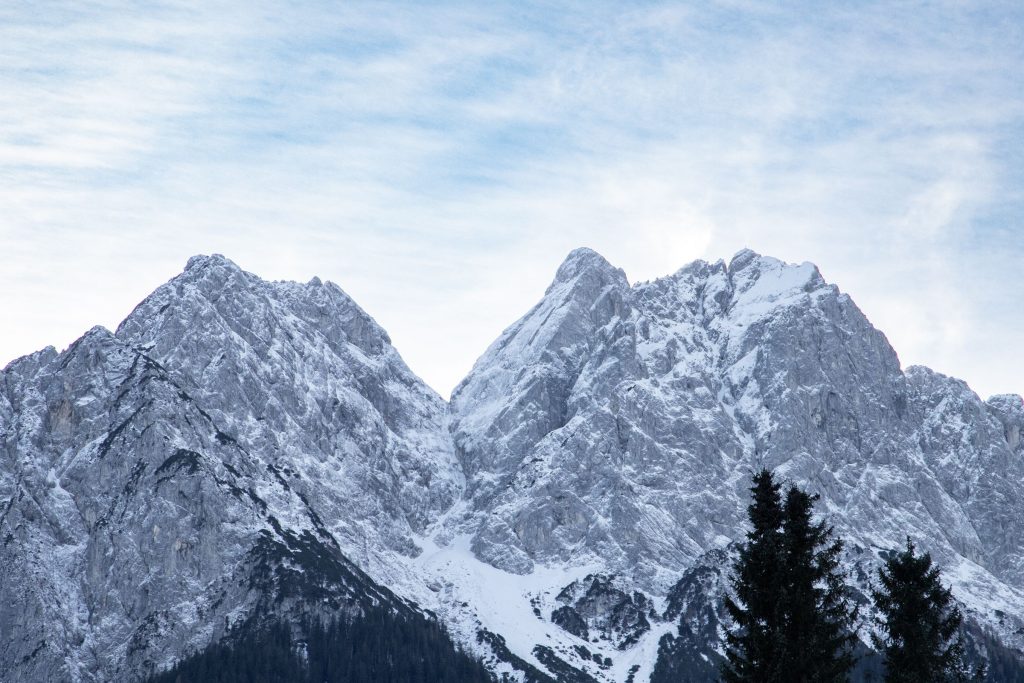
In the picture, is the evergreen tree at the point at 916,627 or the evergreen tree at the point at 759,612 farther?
the evergreen tree at the point at 916,627

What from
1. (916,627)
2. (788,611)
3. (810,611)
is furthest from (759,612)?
(916,627)

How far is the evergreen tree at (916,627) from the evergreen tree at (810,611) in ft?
27.3

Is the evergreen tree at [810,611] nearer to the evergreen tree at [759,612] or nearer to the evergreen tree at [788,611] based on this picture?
the evergreen tree at [788,611]

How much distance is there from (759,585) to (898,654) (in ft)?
39.1

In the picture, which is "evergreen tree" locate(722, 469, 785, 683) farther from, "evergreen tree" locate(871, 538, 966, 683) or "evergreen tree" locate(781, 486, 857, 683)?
"evergreen tree" locate(871, 538, 966, 683)

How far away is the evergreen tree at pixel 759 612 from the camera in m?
48.3

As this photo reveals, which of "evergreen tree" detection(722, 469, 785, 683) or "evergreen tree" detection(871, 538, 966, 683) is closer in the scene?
"evergreen tree" detection(722, 469, 785, 683)

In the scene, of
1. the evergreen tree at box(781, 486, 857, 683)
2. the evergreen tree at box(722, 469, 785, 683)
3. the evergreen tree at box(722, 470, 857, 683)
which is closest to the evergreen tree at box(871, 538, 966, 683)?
the evergreen tree at box(781, 486, 857, 683)

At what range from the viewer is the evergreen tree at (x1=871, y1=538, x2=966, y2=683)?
57.1 metres

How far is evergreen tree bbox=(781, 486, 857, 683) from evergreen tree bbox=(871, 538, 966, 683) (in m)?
8.32

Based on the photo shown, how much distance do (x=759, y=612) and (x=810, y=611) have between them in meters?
1.78

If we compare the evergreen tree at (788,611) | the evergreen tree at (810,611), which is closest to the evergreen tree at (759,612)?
the evergreen tree at (788,611)

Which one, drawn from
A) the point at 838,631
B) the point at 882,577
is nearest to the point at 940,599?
the point at 882,577

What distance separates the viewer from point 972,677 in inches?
2356
